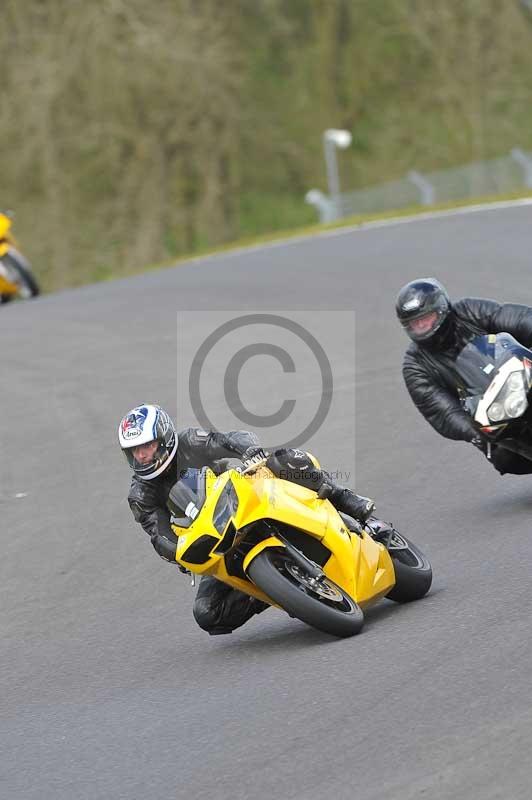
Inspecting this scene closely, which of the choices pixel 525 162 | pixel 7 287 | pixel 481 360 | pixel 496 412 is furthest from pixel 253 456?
pixel 525 162

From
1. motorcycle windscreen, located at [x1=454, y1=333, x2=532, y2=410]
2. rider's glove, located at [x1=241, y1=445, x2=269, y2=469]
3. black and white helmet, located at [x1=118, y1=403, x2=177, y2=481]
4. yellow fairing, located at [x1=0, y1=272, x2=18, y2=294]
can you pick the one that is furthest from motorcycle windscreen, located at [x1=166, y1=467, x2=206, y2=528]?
yellow fairing, located at [x1=0, y1=272, x2=18, y2=294]

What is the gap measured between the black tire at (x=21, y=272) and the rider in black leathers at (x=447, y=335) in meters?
14.2

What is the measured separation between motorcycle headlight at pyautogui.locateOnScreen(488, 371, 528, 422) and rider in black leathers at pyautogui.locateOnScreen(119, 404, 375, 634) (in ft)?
4.04

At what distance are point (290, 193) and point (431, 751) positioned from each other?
43070 millimetres

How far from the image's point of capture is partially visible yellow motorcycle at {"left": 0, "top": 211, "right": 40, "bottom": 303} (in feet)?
72.1

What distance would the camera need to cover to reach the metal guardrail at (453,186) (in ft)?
92.5

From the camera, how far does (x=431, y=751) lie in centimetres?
465

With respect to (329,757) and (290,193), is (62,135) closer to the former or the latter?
(290,193)

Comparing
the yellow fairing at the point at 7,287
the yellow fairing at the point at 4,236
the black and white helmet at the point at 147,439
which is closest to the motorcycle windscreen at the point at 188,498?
the black and white helmet at the point at 147,439

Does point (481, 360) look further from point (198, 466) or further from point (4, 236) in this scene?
point (4, 236)

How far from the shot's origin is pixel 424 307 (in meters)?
8.52

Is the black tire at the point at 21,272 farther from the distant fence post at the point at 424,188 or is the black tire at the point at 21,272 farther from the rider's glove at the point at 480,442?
the rider's glove at the point at 480,442

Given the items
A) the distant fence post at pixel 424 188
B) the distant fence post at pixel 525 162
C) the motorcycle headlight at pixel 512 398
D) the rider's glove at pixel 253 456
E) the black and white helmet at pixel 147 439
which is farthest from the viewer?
the distant fence post at pixel 424 188

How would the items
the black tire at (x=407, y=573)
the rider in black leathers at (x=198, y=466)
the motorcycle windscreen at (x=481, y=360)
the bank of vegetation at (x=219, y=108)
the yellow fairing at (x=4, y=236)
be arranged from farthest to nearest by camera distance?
the bank of vegetation at (x=219, y=108) → the yellow fairing at (x=4, y=236) → the motorcycle windscreen at (x=481, y=360) → the black tire at (x=407, y=573) → the rider in black leathers at (x=198, y=466)
